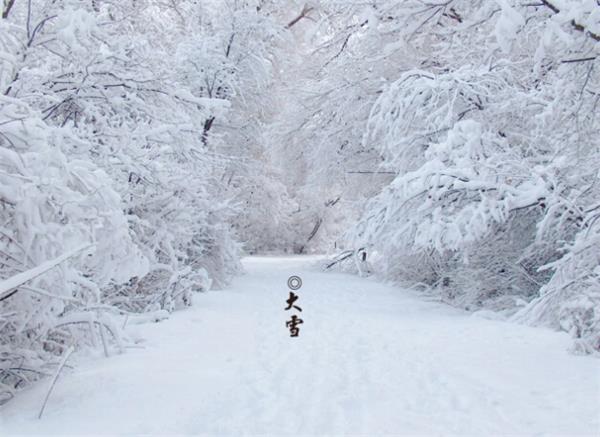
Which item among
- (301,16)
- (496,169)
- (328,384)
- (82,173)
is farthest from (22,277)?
(301,16)

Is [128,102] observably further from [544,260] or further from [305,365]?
[544,260]

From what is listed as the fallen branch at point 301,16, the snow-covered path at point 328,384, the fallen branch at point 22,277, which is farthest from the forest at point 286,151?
the fallen branch at point 301,16

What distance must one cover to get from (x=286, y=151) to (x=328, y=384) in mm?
12007

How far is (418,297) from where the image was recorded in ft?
37.4

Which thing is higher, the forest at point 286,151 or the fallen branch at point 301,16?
the fallen branch at point 301,16

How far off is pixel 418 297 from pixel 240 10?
8.44 m

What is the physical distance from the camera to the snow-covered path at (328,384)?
12.1 feet

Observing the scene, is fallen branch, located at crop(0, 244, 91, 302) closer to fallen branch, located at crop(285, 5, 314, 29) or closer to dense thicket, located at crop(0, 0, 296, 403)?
dense thicket, located at crop(0, 0, 296, 403)

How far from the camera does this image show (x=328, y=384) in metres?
4.68

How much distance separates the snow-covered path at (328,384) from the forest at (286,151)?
0.46 meters

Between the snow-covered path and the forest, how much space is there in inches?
18.3

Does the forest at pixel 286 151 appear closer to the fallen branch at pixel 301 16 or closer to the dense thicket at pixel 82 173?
the dense thicket at pixel 82 173

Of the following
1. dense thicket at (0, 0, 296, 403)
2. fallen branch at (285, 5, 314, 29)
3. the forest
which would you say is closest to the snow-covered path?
the forest

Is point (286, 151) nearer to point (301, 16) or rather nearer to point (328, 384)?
point (301, 16)
